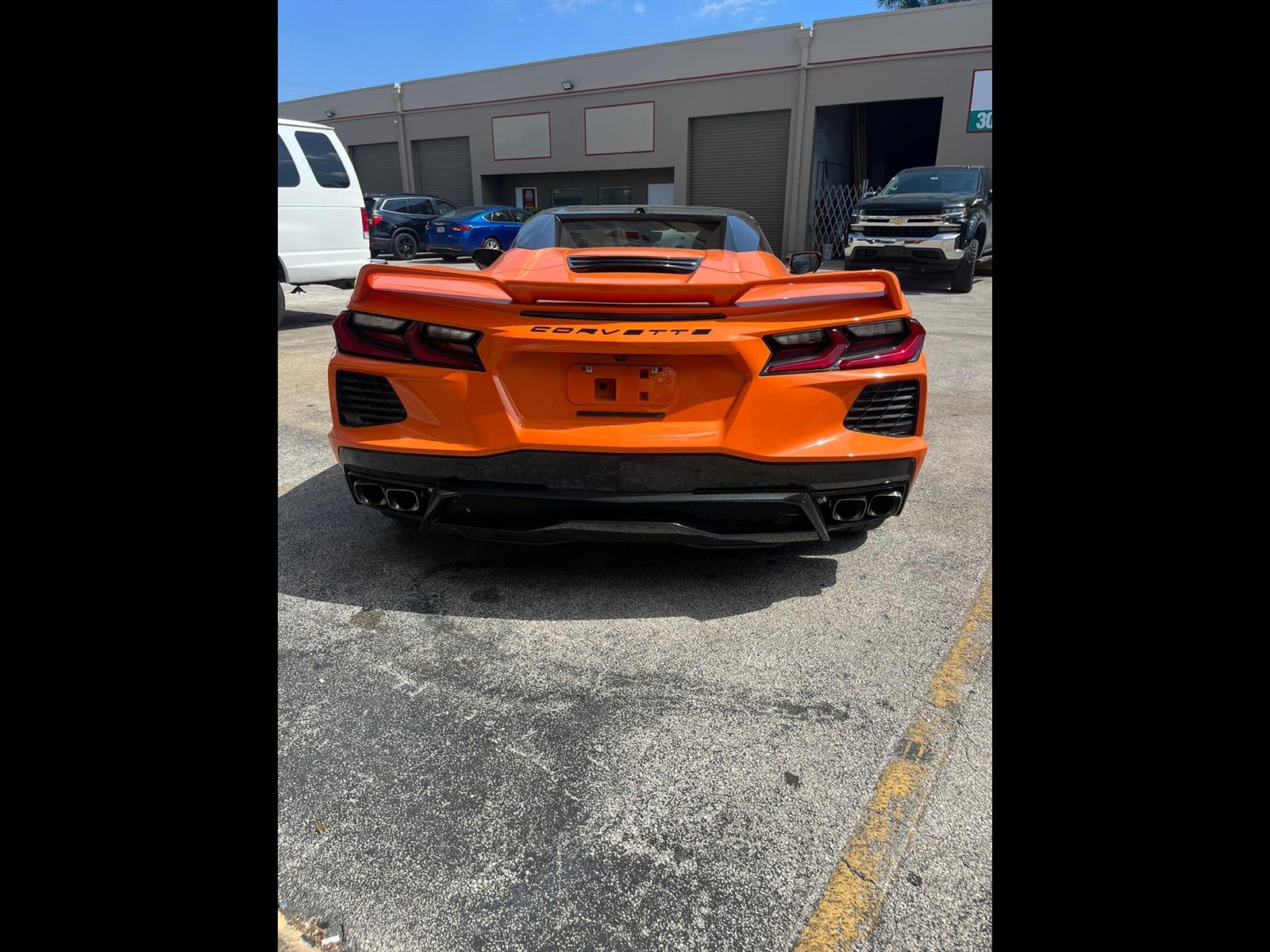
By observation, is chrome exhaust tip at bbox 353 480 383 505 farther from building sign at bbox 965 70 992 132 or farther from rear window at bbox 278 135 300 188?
building sign at bbox 965 70 992 132

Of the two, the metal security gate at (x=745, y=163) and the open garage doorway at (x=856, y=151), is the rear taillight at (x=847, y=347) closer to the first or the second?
the open garage doorway at (x=856, y=151)

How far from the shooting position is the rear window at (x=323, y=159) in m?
8.59

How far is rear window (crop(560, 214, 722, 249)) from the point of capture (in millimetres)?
3684

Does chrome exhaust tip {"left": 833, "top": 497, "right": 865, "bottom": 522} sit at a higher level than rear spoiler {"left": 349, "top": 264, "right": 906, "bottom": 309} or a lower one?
lower

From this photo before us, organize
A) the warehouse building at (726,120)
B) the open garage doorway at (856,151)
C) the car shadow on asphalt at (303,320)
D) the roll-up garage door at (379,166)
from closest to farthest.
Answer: the car shadow on asphalt at (303,320) < the warehouse building at (726,120) < the open garage doorway at (856,151) < the roll-up garage door at (379,166)

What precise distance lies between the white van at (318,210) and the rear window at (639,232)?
5.55m

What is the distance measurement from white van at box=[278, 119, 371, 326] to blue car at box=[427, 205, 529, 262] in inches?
332

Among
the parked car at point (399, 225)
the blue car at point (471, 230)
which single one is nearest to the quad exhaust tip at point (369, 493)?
the blue car at point (471, 230)

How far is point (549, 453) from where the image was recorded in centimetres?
241

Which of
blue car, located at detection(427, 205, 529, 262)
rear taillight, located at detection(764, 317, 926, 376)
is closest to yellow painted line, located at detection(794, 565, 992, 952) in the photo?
rear taillight, located at detection(764, 317, 926, 376)
